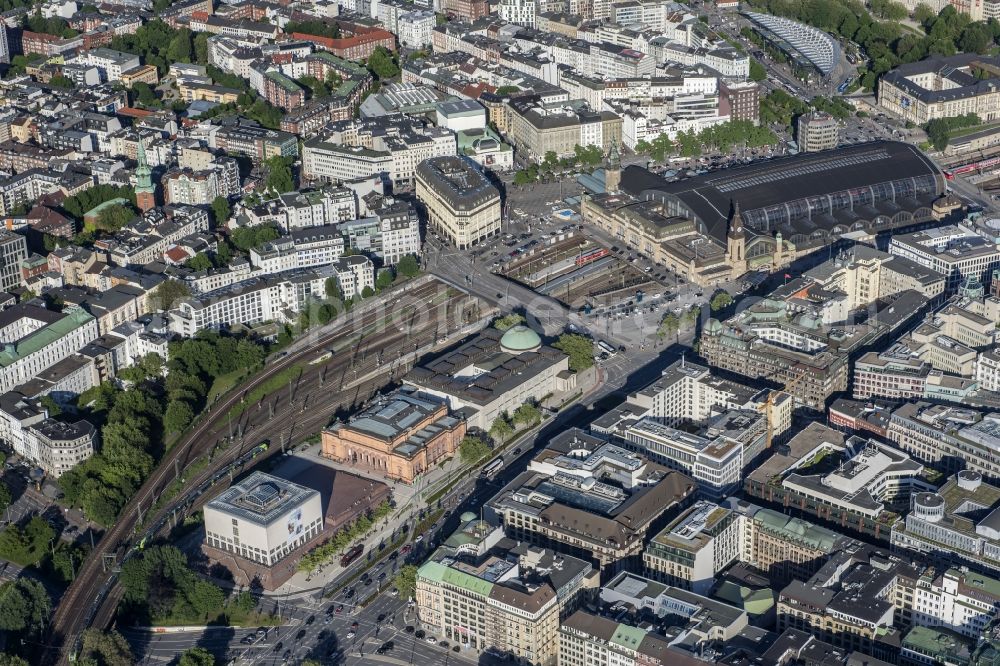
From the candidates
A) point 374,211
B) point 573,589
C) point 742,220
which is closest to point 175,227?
point 374,211

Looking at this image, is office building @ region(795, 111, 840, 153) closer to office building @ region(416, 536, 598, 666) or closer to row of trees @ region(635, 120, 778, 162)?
row of trees @ region(635, 120, 778, 162)

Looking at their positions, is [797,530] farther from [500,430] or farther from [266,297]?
[266,297]

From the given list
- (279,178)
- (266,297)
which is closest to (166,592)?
(266,297)

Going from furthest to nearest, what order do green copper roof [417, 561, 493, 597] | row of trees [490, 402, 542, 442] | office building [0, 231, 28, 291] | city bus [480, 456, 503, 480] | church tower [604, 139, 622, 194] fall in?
church tower [604, 139, 622, 194] → office building [0, 231, 28, 291] → row of trees [490, 402, 542, 442] → city bus [480, 456, 503, 480] → green copper roof [417, 561, 493, 597]

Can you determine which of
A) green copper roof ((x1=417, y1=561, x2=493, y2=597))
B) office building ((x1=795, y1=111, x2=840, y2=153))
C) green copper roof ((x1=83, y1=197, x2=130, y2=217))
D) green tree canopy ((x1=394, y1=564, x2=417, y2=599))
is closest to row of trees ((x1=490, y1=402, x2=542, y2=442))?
green tree canopy ((x1=394, y1=564, x2=417, y2=599))

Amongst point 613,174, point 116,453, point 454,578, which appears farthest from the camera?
point 613,174

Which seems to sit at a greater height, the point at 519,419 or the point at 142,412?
the point at 142,412

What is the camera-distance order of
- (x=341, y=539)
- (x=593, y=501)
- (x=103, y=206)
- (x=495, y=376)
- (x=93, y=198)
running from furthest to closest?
(x=93, y=198) < (x=103, y=206) < (x=495, y=376) < (x=341, y=539) < (x=593, y=501)

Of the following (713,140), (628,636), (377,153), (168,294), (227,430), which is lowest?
(227,430)

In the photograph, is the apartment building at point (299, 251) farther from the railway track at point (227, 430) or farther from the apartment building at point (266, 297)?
the railway track at point (227, 430)
